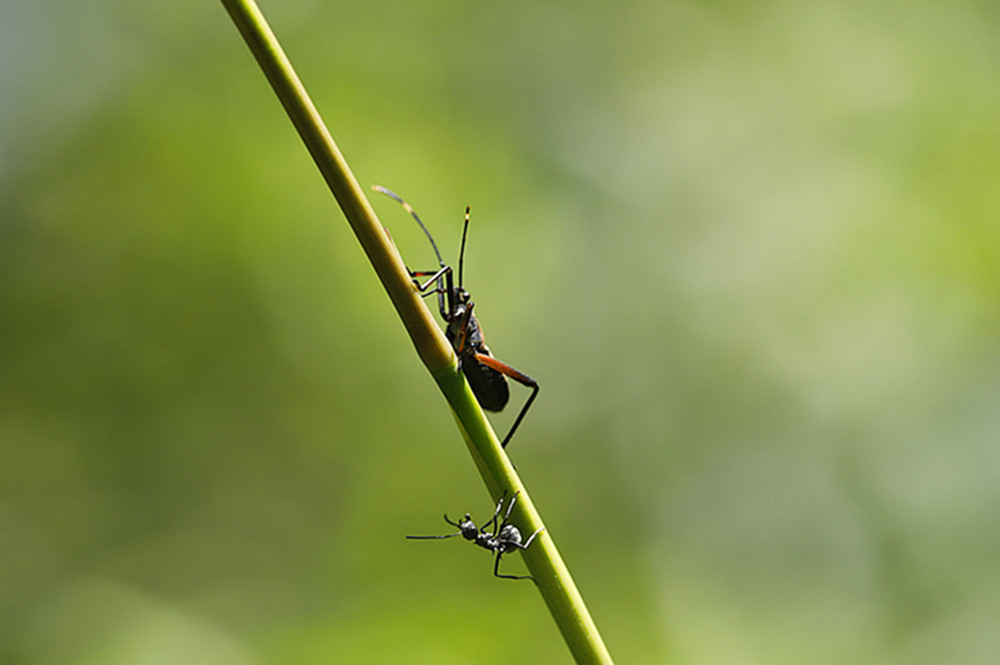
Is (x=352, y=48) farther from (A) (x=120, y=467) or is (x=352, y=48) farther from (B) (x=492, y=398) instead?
(B) (x=492, y=398)

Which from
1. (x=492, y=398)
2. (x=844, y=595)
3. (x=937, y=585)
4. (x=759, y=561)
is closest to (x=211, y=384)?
(x=492, y=398)

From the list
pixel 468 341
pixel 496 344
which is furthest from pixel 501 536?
pixel 496 344

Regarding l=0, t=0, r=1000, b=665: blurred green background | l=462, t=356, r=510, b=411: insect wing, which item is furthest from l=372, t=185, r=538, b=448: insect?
l=0, t=0, r=1000, b=665: blurred green background

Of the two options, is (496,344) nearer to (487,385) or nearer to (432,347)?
(487,385)

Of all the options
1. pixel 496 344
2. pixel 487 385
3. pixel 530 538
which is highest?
pixel 530 538

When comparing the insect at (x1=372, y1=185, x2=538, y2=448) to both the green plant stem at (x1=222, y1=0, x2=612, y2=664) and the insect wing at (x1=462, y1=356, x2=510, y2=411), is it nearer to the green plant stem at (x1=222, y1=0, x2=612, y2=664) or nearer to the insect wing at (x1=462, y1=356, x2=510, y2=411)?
the insect wing at (x1=462, y1=356, x2=510, y2=411)

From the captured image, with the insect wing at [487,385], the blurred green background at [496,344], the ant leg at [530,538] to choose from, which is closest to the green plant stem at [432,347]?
the ant leg at [530,538]
